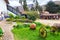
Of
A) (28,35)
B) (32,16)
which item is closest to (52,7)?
(32,16)

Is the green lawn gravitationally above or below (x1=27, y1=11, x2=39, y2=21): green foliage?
below

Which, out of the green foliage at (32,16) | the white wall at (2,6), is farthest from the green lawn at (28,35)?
the white wall at (2,6)

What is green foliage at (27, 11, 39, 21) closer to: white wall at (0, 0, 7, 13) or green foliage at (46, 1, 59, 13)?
white wall at (0, 0, 7, 13)

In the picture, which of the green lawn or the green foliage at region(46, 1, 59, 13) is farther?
the green foliage at region(46, 1, 59, 13)

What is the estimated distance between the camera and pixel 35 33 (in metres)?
17.2

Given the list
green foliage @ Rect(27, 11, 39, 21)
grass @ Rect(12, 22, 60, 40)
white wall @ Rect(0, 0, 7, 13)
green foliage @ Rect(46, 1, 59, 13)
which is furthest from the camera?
green foliage @ Rect(46, 1, 59, 13)

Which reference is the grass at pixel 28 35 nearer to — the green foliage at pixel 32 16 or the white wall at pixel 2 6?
the green foliage at pixel 32 16

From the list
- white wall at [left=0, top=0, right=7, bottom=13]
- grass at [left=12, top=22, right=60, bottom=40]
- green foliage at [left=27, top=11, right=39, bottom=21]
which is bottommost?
grass at [left=12, top=22, right=60, bottom=40]

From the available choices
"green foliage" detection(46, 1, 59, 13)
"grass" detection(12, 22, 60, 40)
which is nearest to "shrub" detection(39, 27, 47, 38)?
"grass" detection(12, 22, 60, 40)

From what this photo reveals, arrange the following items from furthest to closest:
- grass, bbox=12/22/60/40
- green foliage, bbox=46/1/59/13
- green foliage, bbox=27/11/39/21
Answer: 1. green foliage, bbox=46/1/59/13
2. green foliage, bbox=27/11/39/21
3. grass, bbox=12/22/60/40

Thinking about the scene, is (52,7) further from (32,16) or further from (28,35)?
(28,35)

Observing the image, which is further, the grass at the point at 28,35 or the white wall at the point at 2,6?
the white wall at the point at 2,6

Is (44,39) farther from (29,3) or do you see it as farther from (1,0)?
(29,3)

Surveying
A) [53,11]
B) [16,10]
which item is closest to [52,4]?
[53,11]
